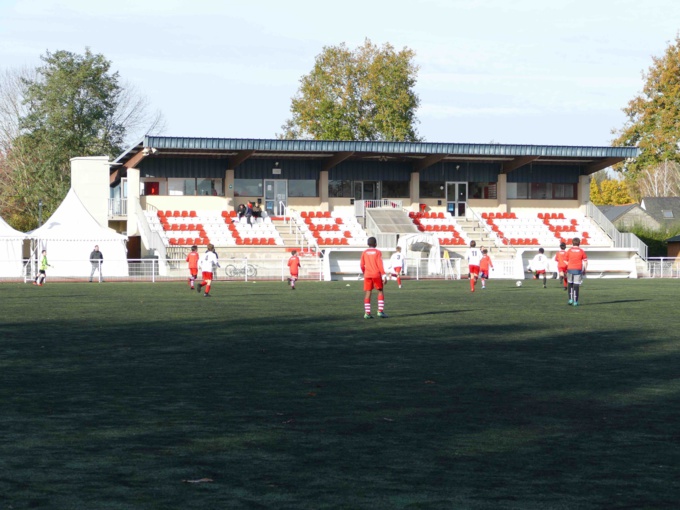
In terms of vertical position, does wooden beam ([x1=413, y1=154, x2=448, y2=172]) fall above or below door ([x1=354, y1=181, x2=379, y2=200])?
above

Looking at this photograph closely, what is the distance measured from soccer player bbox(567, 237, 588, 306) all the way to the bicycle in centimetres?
2484

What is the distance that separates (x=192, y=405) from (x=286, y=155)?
54.5 metres

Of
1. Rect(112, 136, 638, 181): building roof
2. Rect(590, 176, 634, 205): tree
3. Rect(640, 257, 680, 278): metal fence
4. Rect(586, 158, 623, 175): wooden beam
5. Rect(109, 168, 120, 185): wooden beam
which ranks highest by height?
Rect(590, 176, 634, 205): tree

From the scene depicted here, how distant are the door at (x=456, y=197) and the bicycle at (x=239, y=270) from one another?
19.5 m

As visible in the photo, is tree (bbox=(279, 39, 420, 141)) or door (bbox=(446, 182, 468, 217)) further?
tree (bbox=(279, 39, 420, 141))

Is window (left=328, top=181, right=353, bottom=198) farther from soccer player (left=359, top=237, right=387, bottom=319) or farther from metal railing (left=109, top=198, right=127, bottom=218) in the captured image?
soccer player (left=359, top=237, right=387, bottom=319)

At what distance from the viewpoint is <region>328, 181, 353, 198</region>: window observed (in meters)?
65.9

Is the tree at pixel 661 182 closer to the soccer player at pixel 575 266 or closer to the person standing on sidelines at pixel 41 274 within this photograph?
the person standing on sidelines at pixel 41 274

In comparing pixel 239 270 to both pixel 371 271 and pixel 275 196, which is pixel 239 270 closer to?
pixel 275 196

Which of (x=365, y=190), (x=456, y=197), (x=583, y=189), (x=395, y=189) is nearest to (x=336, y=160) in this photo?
(x=365, y=190)

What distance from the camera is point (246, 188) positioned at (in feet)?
212

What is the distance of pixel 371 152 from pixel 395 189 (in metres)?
4.26

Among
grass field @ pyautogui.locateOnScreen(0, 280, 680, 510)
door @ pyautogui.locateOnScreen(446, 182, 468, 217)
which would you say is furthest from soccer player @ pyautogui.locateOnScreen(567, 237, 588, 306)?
door @ pyautogui.locateOnScreen(446, 182, 468, 217)

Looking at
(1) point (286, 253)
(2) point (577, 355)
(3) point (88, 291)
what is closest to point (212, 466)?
(2) point (577, 355)
